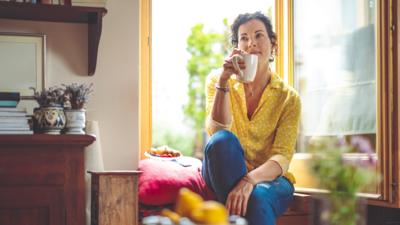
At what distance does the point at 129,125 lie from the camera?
2.67 m

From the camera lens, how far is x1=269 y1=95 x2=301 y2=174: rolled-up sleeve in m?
2.46

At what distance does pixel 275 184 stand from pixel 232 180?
21 centimetres

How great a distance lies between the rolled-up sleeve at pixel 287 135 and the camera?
8.06 ft

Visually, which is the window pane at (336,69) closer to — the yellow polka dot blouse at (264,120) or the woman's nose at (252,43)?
the yellow polka dot blouse at (264,120)

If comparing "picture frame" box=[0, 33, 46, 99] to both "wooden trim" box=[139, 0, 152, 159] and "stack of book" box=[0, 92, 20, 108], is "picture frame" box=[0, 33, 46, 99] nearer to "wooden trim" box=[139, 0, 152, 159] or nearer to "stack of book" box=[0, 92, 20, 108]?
"stack of book" box=[0, 92, 20, 108]

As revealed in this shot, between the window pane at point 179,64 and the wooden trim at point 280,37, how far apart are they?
0.05 metres

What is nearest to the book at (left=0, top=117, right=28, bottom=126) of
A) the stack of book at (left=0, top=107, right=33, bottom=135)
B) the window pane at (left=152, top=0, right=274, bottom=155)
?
the stack of book at (left=0, top=107, right=33, bottom=135)

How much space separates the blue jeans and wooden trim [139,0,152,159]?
0.74 metres

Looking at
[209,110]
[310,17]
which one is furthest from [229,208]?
[310,17]

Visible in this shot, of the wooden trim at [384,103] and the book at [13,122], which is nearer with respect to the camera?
the book at [13,122]

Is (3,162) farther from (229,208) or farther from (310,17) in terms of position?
(310,17)

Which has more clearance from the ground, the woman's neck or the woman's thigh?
the woman's neck

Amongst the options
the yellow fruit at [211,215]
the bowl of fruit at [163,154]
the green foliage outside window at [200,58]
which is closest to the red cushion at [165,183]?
the bowl of fruit at [163,154]

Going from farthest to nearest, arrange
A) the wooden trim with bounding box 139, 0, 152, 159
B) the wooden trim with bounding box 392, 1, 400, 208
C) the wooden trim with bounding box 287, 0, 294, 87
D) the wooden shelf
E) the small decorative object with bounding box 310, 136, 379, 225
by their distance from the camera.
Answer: the wooden trim with bounding box 287, 0, 294, 87, the wooden trim with bounding box 139, 0, 152, 159, the wooden trim with bounding box 392, 1, 400, 208, the wooden shelf, the small decorative object with bounding box 310, 136, 379, 225
